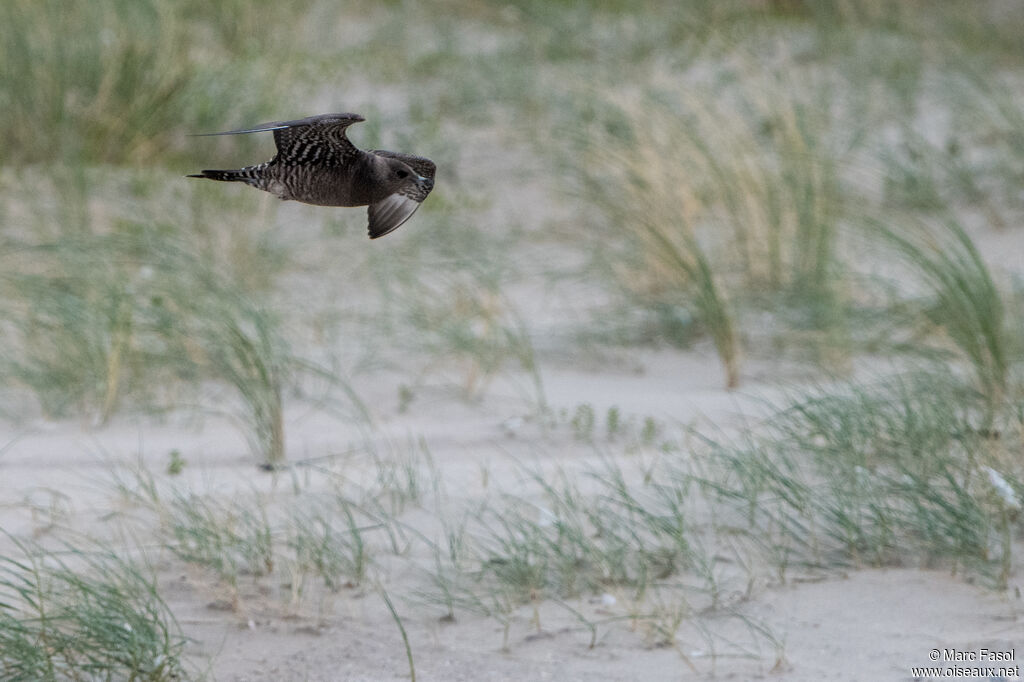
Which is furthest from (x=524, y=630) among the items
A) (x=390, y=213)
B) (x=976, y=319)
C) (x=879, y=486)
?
(x=976, y=319)

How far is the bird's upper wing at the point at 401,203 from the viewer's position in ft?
5.93

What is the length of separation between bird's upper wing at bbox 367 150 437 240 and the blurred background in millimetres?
1378

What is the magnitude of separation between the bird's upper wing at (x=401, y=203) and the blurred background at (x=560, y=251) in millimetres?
1378

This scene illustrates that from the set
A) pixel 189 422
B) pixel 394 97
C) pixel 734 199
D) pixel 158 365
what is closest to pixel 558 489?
pixel 189 422

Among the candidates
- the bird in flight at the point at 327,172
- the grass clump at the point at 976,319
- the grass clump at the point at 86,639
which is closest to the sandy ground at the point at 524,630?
the grass clump at the point at 86,639

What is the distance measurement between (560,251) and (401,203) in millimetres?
4296

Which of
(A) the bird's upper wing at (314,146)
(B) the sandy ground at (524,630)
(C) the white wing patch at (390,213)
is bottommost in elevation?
(B) the sandy ground at (524,630)

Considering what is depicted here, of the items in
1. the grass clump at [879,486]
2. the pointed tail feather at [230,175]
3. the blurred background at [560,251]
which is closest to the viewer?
the pointed tail feather at [230,175]

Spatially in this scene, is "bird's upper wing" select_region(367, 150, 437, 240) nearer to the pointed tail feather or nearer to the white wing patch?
the white wing patch

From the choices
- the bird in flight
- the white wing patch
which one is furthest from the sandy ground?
the bird in flight

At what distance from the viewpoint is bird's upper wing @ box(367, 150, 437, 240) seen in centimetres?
181

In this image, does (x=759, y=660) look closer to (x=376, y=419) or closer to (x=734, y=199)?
(x=376, y=419)

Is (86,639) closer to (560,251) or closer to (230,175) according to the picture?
(230,175)

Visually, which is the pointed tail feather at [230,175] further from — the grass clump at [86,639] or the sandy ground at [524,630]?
the sandy ground at [524,630]
